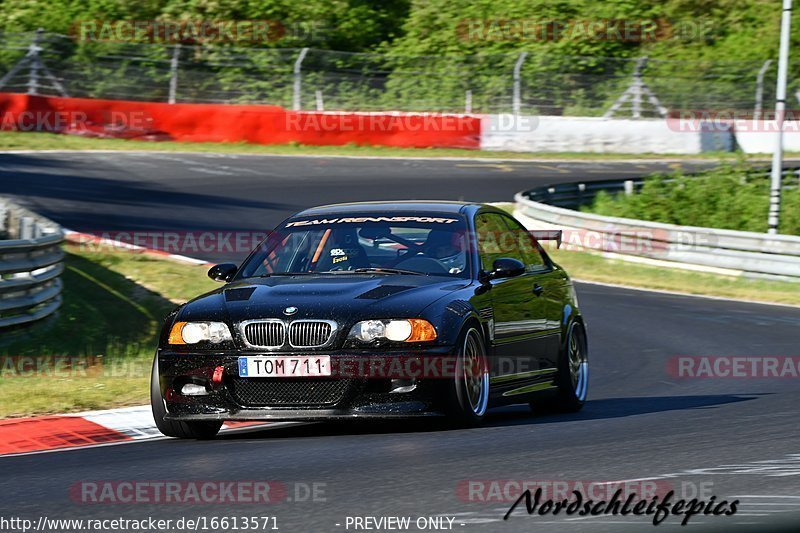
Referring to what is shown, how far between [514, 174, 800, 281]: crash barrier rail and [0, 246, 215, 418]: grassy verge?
708 cm

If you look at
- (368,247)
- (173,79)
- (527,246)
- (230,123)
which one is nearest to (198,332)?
(368,247)

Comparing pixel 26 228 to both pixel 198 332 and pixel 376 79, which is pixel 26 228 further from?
pixel 376 79

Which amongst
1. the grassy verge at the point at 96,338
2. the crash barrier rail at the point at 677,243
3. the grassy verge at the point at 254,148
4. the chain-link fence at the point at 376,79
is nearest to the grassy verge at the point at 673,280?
the crash barrier rail at the point at 677,243

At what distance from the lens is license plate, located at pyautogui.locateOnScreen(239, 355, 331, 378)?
771 cm

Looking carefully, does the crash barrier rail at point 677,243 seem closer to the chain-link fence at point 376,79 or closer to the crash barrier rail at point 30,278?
the crash barrier rail at point 30,278

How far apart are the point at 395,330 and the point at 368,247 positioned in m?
1.25

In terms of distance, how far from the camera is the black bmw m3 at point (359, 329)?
7754 mm

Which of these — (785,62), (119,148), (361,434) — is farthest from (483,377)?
(119,148)

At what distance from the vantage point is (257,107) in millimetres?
33344

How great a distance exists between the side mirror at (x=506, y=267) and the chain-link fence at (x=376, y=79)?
1035 inches

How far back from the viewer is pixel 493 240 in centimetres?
945

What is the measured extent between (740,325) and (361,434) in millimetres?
8800

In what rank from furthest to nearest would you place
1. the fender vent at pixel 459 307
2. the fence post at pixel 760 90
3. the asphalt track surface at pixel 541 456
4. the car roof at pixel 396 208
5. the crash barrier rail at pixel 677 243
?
1. the fence post at pixel 760 90
2. the crash barrier rail at pixel 677 243
3. the car roof at pixel 396 208
4. the fender vent at pixel 459 307
5. the asphalt track surface at pixel 541 456

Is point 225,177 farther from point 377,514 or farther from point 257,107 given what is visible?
point 377,514
